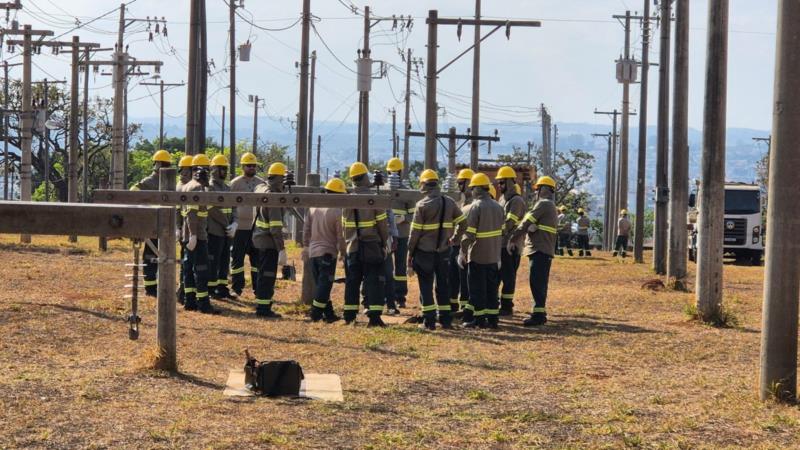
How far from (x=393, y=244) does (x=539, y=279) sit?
2.20 metres

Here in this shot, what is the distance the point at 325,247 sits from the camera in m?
17.0

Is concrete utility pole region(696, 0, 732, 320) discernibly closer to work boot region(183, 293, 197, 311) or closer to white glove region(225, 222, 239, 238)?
white glove region(225, 222, 239, 238)

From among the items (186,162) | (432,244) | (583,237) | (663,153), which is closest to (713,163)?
(432,244)

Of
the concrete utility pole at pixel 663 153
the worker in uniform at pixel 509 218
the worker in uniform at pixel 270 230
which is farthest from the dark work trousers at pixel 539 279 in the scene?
the concrete utility pole at pixel 663 153

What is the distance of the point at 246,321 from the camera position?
16.6m

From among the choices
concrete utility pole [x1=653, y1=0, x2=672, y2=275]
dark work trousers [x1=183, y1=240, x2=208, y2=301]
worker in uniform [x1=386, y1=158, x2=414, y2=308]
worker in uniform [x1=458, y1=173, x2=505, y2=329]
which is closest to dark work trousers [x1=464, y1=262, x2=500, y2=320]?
worker in uniform [x1=458, y1=173, x2=505, y2=329]

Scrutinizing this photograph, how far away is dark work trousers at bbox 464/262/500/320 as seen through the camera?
1706cm

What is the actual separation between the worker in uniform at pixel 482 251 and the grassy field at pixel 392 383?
0.60 metres

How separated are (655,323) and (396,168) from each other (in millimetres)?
5749

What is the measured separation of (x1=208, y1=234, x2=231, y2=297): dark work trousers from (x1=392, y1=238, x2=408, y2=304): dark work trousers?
2.48m

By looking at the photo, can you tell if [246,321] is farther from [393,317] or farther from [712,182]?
[712,182]

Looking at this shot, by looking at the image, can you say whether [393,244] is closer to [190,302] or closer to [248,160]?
[248,160]

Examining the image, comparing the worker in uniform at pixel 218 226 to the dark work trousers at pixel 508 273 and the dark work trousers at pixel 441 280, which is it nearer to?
the dark work trousers at pixel 441 280

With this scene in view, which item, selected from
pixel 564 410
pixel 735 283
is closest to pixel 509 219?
pixel 564 410
